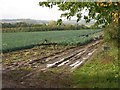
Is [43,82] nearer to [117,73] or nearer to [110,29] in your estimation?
[117,73]

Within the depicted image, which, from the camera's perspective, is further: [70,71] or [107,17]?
[70,71]

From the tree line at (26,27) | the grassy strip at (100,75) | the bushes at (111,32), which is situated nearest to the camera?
the grassy strip at (100,75)

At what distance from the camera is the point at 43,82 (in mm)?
13742

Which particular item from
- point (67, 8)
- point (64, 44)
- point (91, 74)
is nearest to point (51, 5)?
point (67, 8)

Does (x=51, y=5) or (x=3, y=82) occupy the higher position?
(x=51, y=5)

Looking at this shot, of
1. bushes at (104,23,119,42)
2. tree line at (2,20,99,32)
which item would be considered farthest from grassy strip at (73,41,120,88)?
tree line at (2,20,99,32)

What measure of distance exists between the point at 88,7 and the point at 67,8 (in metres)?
1.25

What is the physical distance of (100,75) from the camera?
15500 mm

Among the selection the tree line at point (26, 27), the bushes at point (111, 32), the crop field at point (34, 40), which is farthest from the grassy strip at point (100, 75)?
the tree line at point (26, 27)

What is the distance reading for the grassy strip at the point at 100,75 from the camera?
Answer: 13207 mm

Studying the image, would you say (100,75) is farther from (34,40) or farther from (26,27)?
(26,27)

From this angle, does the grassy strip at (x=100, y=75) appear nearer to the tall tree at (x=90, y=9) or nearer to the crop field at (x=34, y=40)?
the tall tree at (x=90, y=9)

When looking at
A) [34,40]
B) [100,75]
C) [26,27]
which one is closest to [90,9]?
[100,75]

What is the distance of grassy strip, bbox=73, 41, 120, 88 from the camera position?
520 inches
